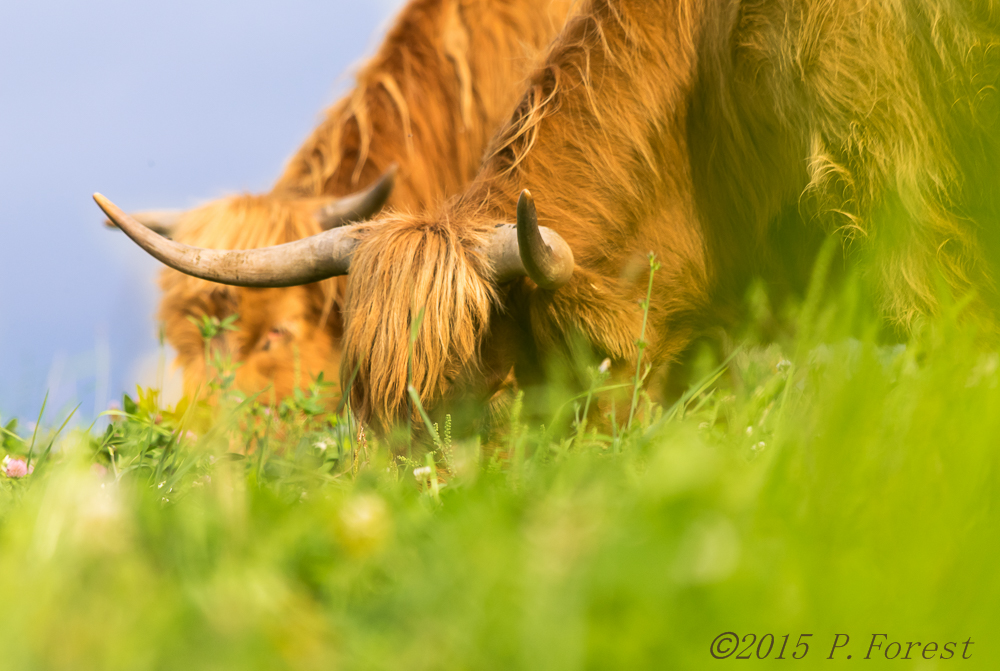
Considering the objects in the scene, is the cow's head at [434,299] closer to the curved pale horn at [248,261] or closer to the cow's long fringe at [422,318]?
the cow's long fringe at [422,318]

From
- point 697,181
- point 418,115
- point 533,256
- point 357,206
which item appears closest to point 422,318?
point 533,256

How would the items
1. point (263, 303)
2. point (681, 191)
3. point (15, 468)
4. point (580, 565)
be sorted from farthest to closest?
point (263, 303) → point (681, 191) → point (15, 468) → point (580, 565)

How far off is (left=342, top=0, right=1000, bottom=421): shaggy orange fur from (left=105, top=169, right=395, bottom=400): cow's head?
68.7 inches

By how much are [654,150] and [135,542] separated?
2.29 meters

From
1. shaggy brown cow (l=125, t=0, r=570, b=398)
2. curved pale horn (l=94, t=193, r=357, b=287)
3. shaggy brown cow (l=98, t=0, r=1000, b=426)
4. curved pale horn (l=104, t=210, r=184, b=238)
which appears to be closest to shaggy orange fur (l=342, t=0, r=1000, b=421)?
shaggy brown cow (l=98, t=0, r=1000, b=426)

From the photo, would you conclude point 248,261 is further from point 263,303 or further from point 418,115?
point 418,115

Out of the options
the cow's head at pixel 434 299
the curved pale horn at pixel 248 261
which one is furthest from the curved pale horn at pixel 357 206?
the cow's head at pixel 434 299

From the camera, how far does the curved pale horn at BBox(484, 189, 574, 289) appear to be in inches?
94.7

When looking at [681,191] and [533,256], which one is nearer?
[533,256]

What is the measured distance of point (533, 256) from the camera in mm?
2410

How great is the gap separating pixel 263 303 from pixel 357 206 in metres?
0.75

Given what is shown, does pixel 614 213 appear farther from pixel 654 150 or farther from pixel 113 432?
pixel 113 432

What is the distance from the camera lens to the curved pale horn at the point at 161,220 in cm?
475

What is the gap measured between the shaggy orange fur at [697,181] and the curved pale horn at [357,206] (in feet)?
5.45
